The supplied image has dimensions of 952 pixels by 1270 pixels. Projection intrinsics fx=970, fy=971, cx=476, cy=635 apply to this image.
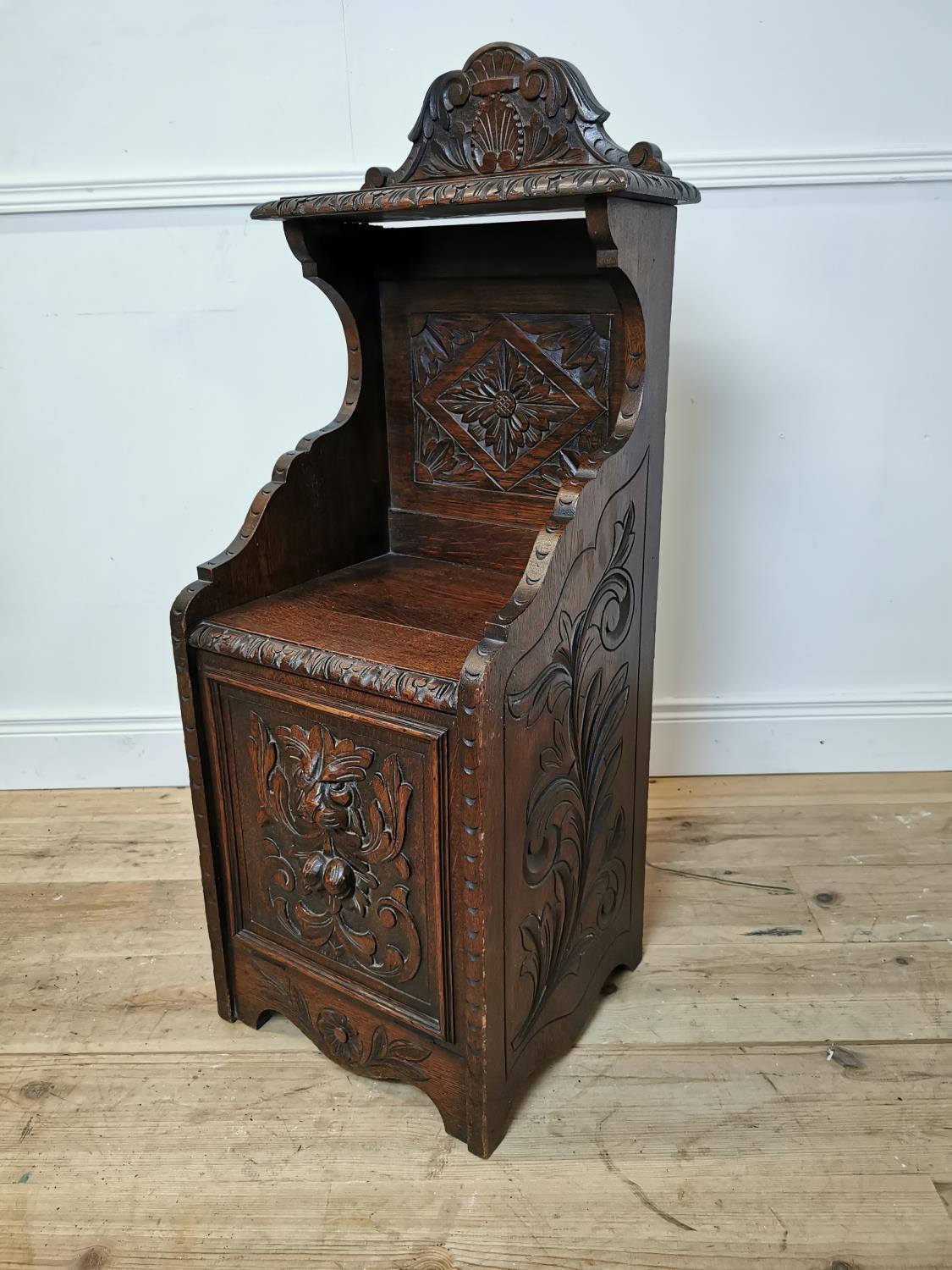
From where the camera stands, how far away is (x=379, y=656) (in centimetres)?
125

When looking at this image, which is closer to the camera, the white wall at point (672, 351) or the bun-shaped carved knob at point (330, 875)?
the bun-shaped carved knob at point (330, 875)

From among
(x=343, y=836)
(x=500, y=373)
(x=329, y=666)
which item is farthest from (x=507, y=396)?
(x=343, y=836)

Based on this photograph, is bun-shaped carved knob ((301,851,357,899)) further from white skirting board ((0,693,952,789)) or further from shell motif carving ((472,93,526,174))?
white skirting board ((0,693,952,789))

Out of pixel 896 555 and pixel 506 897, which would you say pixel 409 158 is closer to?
pixel 506 897

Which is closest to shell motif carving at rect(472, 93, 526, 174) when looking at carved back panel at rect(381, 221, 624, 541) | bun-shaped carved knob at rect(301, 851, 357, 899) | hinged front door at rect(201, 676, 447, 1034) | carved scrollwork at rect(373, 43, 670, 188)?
carved scrollwork at rect(373, 43, 670, 188)

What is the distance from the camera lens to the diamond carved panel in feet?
4.89

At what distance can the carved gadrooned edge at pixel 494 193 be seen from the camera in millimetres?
1075

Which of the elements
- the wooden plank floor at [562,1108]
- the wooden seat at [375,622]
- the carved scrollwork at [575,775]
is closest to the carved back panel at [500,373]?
the wooden seat at [375,622]

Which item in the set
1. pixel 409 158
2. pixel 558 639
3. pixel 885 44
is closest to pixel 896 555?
pixel 885 44

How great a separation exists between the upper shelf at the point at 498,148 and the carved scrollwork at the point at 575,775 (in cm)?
44

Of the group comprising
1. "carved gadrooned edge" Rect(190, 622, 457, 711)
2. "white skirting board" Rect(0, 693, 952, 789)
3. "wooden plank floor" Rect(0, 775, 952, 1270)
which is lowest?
"wooden plank floor" Rect(0, 775, 952, 1270)

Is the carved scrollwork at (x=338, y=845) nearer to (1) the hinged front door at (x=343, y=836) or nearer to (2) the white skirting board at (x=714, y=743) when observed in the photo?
(1) the hinged front door at (x=343, y=836)

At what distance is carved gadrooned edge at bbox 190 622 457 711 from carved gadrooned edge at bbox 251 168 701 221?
0.56m

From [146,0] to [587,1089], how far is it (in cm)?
213
